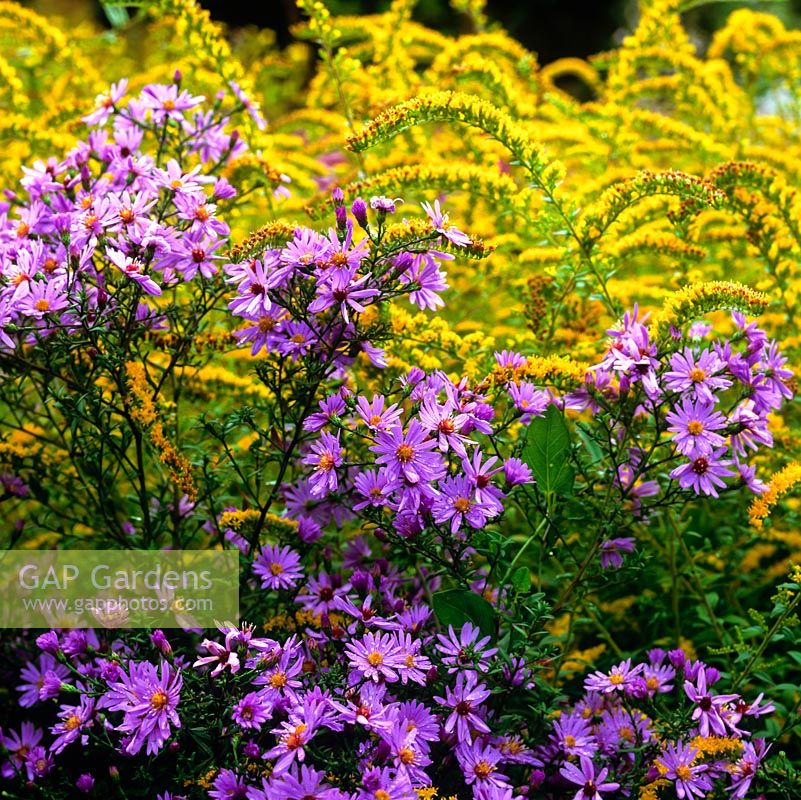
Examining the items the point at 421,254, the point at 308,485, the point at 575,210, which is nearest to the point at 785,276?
the point at 575,210

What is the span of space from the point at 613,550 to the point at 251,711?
85 centimetres

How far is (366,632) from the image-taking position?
1.76 meters

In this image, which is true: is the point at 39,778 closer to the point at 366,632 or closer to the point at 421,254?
the point at 366,632

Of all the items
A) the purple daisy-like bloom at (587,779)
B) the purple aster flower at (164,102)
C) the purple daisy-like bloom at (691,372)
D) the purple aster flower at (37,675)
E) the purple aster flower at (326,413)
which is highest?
the purple aster flower at (164,102)

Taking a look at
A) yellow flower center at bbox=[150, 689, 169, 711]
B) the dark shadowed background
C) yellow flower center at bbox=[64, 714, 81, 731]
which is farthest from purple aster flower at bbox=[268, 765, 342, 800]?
the dark shadowed background

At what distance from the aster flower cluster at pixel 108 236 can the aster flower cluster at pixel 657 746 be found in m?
1.17

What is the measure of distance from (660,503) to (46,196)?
167 centimetres

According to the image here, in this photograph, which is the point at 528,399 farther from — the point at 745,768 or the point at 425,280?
the point at 745,768

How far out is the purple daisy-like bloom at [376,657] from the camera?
165 cm

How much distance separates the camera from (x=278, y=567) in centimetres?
197

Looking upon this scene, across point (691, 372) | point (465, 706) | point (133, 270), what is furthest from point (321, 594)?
point (691, 372)

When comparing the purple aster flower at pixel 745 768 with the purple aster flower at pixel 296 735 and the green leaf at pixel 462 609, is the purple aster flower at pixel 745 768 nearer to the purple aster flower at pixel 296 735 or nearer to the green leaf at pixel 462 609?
the green leaf at pixel 462 609

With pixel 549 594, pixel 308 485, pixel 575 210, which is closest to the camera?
pixel 308 485

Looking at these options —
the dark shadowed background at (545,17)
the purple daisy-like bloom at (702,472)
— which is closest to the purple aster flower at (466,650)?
the purple daisy-like bloom at (702,472)
